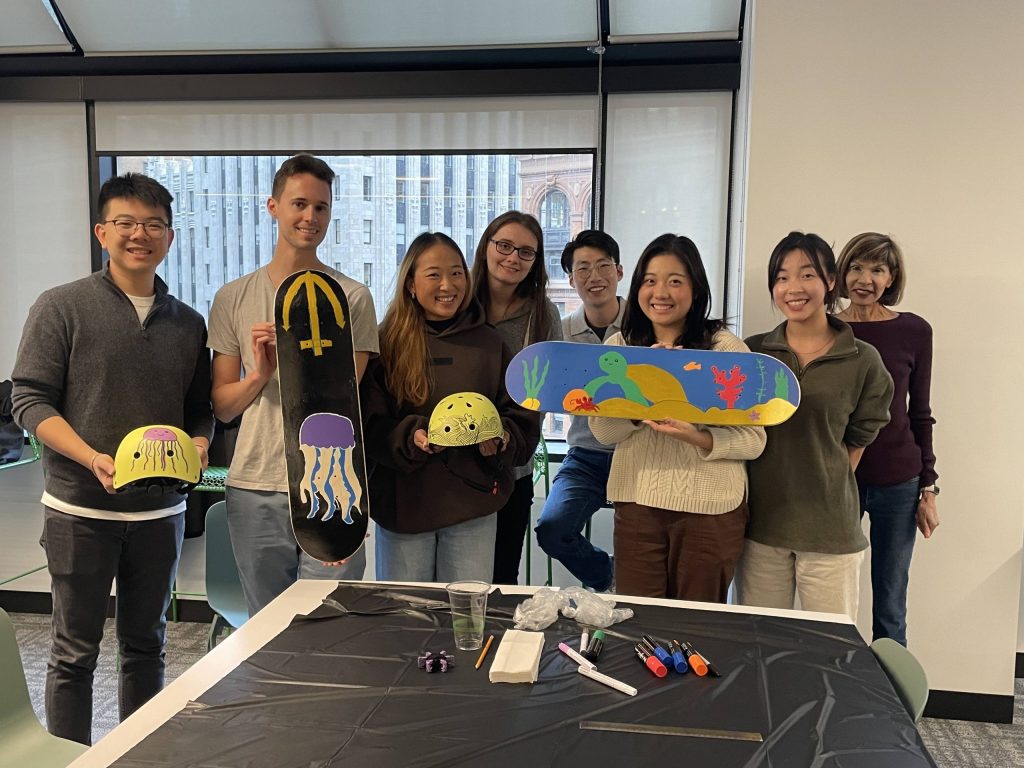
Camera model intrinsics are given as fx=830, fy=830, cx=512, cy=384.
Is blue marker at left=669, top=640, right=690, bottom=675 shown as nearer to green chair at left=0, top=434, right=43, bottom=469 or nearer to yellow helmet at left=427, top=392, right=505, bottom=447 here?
yellow helmet at left=427, top=392, right=505, bottom=447

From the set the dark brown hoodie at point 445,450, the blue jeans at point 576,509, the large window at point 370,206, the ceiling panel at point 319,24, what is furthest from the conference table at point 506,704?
the ceiling panel at point 319,24

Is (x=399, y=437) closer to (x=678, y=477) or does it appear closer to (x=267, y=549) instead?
(x=267, y=549)

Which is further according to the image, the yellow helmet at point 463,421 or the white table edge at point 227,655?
the yellow helmet at point 463,421

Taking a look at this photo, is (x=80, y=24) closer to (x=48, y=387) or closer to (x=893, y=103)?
(x=48, y=387)

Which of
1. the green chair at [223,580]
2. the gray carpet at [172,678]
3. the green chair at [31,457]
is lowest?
the gray carpet at [172,678]

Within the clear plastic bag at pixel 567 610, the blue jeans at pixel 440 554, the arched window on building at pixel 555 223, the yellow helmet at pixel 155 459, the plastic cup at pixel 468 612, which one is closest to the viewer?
the plastic cup at pixel 468 612

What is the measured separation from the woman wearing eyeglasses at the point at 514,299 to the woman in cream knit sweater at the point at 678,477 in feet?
1.29

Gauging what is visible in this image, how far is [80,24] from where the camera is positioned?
3363 millimetres

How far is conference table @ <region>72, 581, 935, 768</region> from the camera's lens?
119cm

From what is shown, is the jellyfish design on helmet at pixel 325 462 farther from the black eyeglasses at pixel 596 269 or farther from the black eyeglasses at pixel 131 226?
the black eyeglasses at pixel 596 269

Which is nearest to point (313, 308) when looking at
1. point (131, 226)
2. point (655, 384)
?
point (131, 226)

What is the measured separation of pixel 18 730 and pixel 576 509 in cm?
158

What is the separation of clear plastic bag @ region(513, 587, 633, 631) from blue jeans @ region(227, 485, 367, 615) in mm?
577

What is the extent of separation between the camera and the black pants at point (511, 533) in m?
2.40
